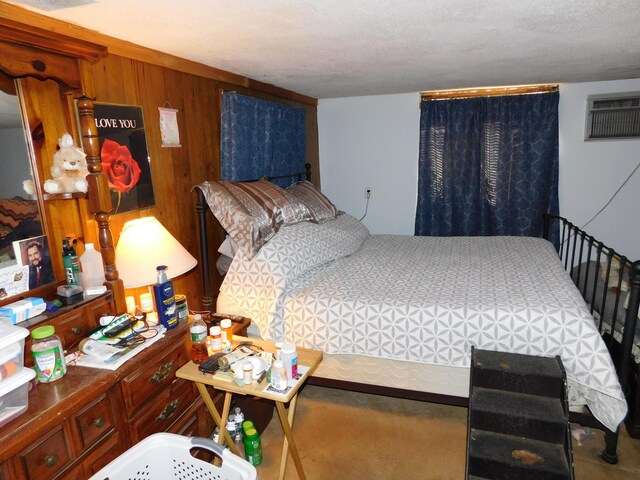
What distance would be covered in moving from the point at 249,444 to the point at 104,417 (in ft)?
2.71

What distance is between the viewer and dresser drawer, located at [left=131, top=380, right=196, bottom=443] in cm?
160

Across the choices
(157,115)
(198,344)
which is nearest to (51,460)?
(198,344)

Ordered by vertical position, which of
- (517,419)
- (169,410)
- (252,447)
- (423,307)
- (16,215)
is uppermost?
(16,215)

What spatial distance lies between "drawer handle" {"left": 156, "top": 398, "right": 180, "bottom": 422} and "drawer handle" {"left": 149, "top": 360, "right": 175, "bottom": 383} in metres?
0.14

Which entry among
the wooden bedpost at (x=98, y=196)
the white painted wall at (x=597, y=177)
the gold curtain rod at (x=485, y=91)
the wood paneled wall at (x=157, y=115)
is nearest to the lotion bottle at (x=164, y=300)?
the wooden bedpost at (x=98, y=196)

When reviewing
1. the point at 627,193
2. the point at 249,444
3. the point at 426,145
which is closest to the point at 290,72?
the point at 426,145

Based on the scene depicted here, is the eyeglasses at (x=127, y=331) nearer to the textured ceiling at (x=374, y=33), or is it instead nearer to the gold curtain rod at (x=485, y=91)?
the textured ceiling at (x=374, y=33)

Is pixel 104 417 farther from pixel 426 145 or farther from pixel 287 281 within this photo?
pixel 426 145

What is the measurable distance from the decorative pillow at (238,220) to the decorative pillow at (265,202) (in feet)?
0.12

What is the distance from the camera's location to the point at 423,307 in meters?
2.05

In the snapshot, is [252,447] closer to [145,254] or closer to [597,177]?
[145,254]

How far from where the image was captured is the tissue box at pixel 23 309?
136 centimetres

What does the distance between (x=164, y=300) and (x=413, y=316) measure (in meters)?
1.18

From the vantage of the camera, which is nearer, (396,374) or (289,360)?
(289,360)
